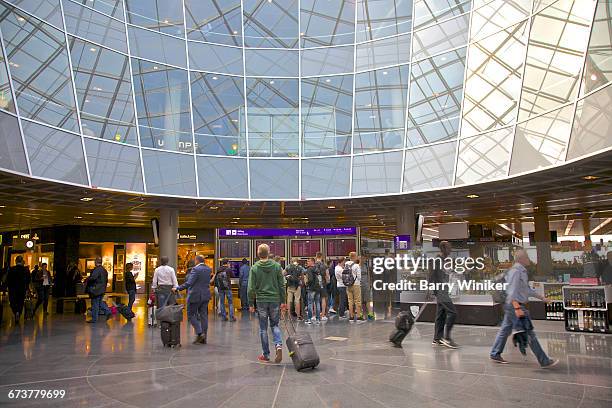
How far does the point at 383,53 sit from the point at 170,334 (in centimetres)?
1482

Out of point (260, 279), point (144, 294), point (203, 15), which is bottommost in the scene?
point (144, 294)

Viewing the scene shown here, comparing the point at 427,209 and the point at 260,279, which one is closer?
the point at 260,279

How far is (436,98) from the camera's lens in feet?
61.2

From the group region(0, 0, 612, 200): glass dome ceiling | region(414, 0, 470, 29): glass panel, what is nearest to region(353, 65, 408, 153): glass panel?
region(0, 0, 612, 200): glass dome ceiling

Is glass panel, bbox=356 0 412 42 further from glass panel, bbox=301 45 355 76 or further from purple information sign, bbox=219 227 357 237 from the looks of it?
purple information sign, bbox=219 227 357 237

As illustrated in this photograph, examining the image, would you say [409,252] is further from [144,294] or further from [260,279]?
[144,294]

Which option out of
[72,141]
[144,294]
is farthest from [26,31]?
[144,294]

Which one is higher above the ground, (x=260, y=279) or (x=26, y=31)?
(x=26, y=31)

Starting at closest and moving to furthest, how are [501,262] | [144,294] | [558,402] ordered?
[558,402]
[501,262]
[144,294]

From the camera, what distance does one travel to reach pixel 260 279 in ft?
27.4

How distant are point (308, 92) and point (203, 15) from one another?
557 cm

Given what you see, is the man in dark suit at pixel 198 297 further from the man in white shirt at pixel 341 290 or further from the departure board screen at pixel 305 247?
the departure board screen at pixel 305 247

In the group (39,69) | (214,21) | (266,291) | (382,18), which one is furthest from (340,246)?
(266,291)

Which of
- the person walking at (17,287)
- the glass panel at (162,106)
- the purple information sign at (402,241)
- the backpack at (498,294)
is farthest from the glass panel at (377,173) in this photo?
the person walking at (17,287)
